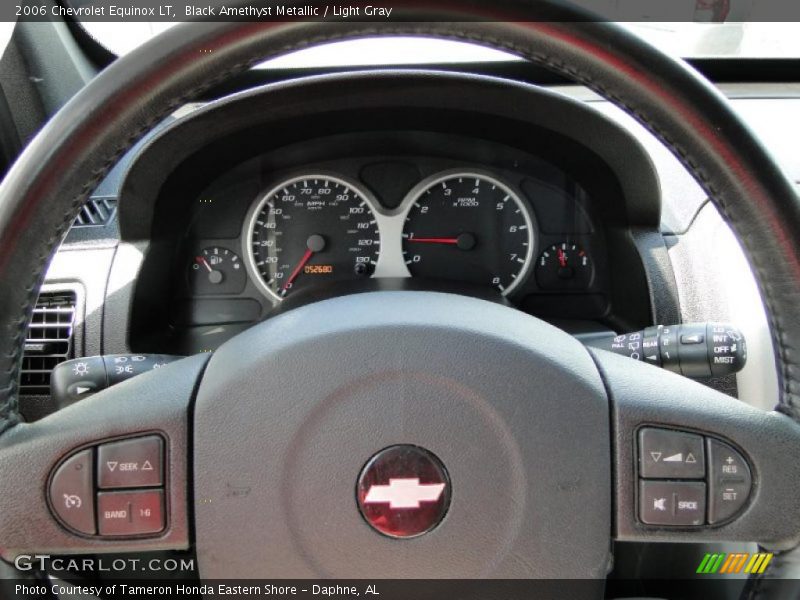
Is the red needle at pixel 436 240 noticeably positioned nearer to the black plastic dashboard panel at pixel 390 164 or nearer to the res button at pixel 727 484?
the black plastic dashboard panel at pixel 390 164

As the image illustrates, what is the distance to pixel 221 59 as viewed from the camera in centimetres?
94

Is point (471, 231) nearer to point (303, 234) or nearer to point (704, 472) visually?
point (303, 234)

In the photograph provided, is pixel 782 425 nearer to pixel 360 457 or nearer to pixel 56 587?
pixel 360 457

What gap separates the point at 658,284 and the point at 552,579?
1082 mm

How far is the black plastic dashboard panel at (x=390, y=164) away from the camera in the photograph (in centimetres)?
198

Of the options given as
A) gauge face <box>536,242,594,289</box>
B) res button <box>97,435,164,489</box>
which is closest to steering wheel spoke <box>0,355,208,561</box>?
res button <box>97,435,164,489</box>

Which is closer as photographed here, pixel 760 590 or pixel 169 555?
pixel 760 590

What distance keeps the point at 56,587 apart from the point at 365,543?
1.91ft

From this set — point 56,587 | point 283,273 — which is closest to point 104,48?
point 283,273

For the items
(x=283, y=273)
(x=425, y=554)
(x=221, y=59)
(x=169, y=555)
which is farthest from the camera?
(x=283, y=273)

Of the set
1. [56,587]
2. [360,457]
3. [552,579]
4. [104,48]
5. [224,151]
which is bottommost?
[56,587]

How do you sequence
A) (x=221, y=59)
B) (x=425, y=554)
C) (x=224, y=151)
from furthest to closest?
(x=224, y=151) → (x=425, y=554) → (x=221, y=59)

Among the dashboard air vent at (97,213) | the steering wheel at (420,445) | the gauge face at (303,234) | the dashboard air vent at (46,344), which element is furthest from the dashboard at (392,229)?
the steering wheel at (420,445)

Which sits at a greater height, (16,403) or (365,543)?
(16,403)
